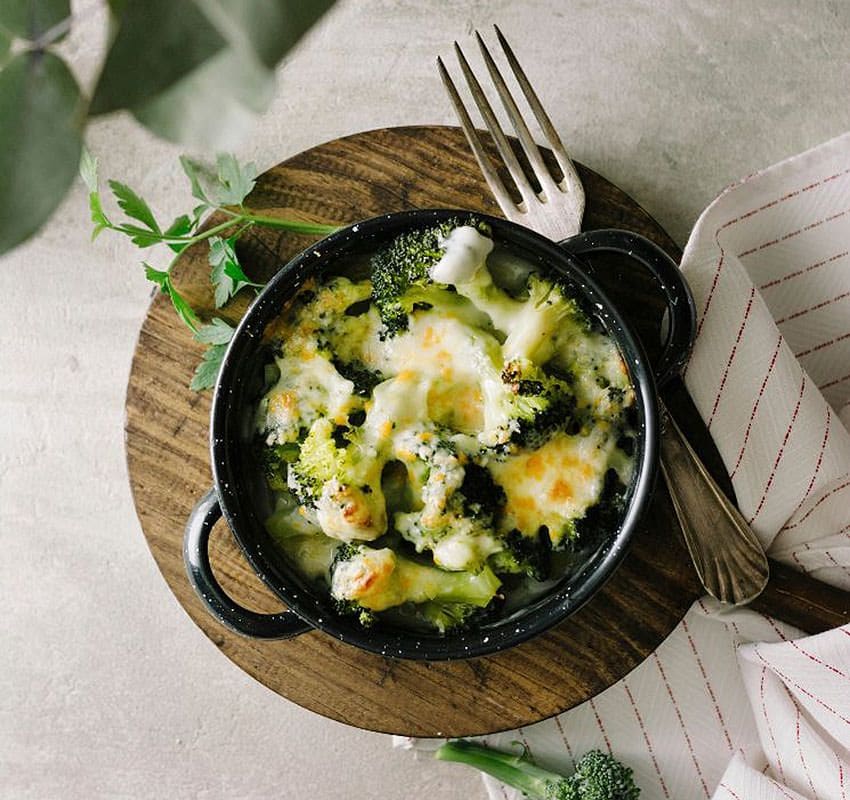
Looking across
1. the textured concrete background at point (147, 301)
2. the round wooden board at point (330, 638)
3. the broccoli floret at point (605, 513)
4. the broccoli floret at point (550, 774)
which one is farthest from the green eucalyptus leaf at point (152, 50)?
the broccoli floret at point (550, 774)

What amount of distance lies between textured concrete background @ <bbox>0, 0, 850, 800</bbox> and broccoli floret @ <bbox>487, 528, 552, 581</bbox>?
0.61 meters

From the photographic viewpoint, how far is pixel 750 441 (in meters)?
1.42

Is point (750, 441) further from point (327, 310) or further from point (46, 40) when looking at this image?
point (46, 40)

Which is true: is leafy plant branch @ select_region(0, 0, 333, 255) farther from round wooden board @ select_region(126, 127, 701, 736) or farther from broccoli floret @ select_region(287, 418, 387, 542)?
round wooden board @ select_region(126, 127, 701, 736)

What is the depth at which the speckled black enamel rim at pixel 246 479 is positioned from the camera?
123 cm

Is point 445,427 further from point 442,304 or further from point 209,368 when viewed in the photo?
point 209,368

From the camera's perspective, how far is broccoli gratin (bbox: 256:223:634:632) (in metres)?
1.25

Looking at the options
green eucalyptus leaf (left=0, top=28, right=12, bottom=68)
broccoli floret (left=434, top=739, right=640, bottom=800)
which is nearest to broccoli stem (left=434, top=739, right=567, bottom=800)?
broccoli floret (left=434, top=739, right=640, bottom=800)

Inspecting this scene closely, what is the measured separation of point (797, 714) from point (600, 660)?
39 cm

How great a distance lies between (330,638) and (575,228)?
2.34ft

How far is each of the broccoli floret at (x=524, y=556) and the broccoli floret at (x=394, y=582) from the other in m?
0.02

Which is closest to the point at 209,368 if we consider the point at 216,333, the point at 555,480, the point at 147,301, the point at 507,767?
the point at 216,333

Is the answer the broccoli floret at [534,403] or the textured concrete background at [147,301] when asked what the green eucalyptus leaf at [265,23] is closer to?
the broccoli floret at [534,403]

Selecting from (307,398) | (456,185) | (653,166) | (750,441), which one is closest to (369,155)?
(456,185)
